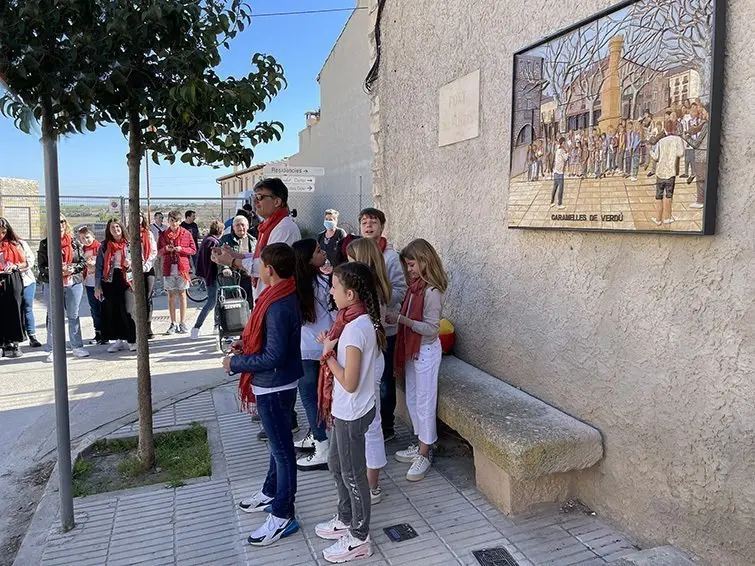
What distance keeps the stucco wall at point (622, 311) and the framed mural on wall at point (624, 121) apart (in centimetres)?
9

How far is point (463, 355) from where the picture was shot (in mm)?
A: 4387

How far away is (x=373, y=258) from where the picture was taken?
11.1 feet

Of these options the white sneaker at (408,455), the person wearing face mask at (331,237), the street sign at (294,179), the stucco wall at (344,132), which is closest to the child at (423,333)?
the white sneaker at (408,455)

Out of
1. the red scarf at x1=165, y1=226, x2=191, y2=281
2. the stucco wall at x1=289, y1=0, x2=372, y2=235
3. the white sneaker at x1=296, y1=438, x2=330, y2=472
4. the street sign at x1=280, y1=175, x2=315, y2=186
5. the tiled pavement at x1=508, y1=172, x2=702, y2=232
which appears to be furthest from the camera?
the stucco wall at x1=289, y1=0, x2=372, y2=235

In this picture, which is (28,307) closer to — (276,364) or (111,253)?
(111,253)

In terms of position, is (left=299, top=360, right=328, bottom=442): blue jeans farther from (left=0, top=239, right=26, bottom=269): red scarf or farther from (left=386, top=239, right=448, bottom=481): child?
(left=0, top=239, right=26, bottom=269): red scarf

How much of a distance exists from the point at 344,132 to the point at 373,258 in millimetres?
13221

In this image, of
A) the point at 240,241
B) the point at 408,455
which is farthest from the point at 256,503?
the point at 240,241

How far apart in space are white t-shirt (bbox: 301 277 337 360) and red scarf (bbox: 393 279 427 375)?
1.61 ft

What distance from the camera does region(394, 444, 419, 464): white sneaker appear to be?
12.6ft

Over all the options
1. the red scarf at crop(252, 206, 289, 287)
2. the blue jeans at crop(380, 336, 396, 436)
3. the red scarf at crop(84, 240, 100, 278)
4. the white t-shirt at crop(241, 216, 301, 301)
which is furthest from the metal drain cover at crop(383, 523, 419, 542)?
the red scarf at crop(84, 240, 100, 278)

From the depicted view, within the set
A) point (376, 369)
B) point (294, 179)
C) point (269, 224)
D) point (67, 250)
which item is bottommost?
point (376, 369)

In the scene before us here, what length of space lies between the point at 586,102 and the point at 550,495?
218 cm

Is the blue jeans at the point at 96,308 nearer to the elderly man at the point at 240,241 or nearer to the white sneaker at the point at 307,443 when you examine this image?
the elderly man at the point at 240,241
